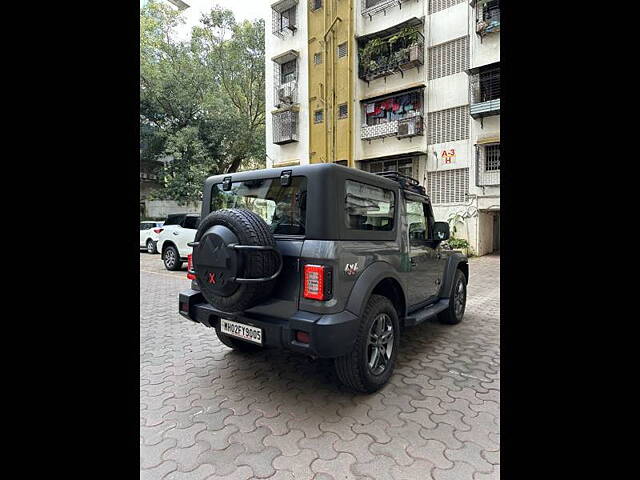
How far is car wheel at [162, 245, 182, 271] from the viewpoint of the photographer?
1005 centimetres

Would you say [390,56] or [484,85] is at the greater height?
[390,56]

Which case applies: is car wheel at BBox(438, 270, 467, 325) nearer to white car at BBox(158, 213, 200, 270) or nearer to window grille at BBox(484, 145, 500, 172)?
white car at BBox(158, 213, 200, 270)

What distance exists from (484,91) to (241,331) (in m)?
14.3

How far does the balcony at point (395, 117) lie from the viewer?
1509cm

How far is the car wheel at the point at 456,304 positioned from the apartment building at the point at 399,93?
8.01 m

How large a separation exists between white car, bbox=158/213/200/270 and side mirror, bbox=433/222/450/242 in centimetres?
725

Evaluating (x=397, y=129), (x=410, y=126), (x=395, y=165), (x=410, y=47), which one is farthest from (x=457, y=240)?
(x=410, y=47)

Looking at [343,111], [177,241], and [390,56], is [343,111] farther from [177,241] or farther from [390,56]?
[177,241]

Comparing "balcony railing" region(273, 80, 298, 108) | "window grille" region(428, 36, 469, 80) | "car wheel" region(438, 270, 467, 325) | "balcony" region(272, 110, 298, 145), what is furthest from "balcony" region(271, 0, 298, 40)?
"car wheel" region(438, 270, 467, 325)

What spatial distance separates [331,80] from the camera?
17.2m

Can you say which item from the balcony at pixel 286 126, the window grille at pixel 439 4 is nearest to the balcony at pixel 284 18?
the balcony at pixel 286 126

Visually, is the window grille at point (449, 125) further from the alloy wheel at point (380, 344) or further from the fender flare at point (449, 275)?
the alloy wheel at point (380, 344)
